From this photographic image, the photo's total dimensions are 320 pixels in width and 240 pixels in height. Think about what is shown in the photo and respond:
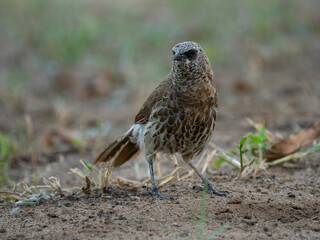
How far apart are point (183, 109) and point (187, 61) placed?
40 centimetres

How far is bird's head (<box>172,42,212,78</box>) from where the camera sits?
4434 mm

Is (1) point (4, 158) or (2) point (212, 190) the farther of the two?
(1) point (4, 158)

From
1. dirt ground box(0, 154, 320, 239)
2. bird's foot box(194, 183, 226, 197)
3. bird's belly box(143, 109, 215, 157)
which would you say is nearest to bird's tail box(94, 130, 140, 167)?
bird's belly box(143, 109, 215, 157)

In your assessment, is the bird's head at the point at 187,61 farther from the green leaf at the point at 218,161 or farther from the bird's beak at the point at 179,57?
the green leaf at the point at 218,161

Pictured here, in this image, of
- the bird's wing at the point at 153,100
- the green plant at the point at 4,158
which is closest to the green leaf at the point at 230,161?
the bird's wing at the point at 153,100

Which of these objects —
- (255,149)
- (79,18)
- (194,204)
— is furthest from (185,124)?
(79,18)

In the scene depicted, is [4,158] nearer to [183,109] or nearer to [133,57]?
Result: [183,109]

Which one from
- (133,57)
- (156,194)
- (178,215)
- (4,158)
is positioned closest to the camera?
(178,215)

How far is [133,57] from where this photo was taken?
34.0 feet

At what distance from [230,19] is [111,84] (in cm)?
411

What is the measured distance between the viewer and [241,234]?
343cm

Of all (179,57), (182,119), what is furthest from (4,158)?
(179,57)

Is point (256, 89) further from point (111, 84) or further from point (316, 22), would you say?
point (316, 22)

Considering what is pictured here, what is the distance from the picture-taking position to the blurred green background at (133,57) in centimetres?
807
